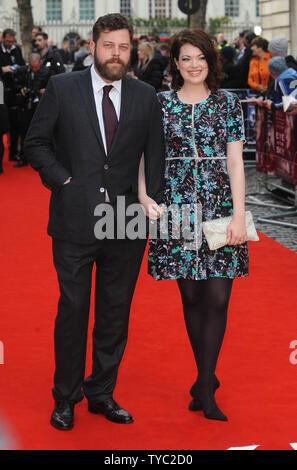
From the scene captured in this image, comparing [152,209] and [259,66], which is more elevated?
[152,209]

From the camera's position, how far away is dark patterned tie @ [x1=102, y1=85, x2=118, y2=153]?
4.10 m

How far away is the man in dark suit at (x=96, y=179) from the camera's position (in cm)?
403

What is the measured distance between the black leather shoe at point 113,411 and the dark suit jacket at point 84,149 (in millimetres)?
803

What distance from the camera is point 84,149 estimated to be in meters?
4.04

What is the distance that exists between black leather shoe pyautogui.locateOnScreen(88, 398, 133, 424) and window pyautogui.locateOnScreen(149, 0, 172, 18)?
59650 mm

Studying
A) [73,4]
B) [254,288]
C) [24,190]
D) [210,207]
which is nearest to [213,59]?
[210,207]

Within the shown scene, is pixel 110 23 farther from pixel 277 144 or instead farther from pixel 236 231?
pixel 277 144

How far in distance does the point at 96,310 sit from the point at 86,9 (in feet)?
→ 200

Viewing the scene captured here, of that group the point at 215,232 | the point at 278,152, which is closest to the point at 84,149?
the point at 215,232

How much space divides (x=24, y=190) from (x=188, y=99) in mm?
8542

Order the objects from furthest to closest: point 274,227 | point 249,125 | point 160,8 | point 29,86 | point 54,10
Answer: point 54,10
point 160,8
point 29,86
point 249,125
point 274,227

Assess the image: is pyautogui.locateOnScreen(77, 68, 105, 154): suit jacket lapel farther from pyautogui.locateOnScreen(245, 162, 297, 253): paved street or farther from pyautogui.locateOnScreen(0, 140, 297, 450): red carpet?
pyautogui.locateOnScreen(245, 162, 297, 253): paved street

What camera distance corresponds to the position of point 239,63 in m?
15.2

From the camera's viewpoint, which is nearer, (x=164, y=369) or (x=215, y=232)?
(x=215, y=232)
